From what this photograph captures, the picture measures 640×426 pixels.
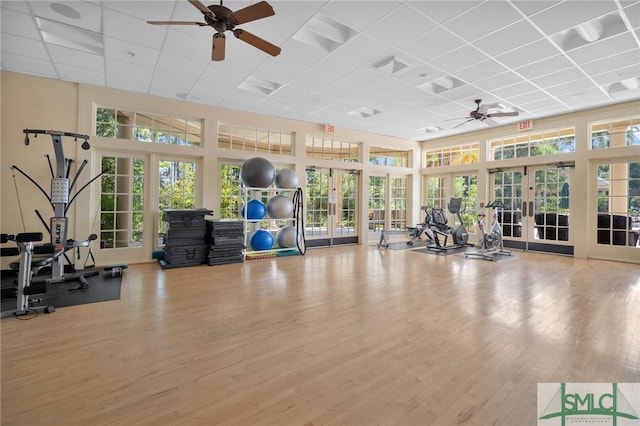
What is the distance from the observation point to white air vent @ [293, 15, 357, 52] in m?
3.78

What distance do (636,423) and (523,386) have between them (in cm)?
52

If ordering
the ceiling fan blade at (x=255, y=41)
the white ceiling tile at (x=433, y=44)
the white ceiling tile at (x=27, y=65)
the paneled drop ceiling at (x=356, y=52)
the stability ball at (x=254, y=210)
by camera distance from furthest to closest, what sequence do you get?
the stability ball at (x=254, y=210) < the white ceiling tile at (x=27, y=65) < the white ceiling tile at (x=433, y=44) < the paneled drop ceiling at (x=356, y=52) < the ceiling fan blade at (x=255, y=41)

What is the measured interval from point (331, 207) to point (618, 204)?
6.40m

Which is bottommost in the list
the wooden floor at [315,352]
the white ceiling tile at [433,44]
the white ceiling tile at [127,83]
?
the wooden floor at [315,352]

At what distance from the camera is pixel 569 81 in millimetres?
5320

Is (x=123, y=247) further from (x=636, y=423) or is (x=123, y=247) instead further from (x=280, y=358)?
(x=636, y=423)

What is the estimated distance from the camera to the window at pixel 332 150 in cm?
824

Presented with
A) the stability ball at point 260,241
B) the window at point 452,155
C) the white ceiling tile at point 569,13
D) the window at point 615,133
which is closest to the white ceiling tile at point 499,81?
the white ceiling tile at point 569,13

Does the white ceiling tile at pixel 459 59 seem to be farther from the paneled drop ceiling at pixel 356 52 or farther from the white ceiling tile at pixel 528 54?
the white ceiling tile at pixel 528 54

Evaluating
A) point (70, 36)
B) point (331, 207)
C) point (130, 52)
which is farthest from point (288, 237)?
point (70, 36)

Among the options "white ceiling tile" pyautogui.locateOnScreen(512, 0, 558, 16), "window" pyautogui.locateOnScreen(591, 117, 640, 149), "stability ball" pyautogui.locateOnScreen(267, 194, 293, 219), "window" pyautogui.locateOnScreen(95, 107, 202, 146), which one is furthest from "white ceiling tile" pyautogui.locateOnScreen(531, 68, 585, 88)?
"window" pyautogui.locateOnScreen(95, 107, 202, 146)

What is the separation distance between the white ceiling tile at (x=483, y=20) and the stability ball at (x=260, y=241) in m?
4.91

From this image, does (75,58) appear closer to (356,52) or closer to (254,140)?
(254,140)

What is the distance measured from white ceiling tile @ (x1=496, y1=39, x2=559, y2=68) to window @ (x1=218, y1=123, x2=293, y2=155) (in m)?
4.84
